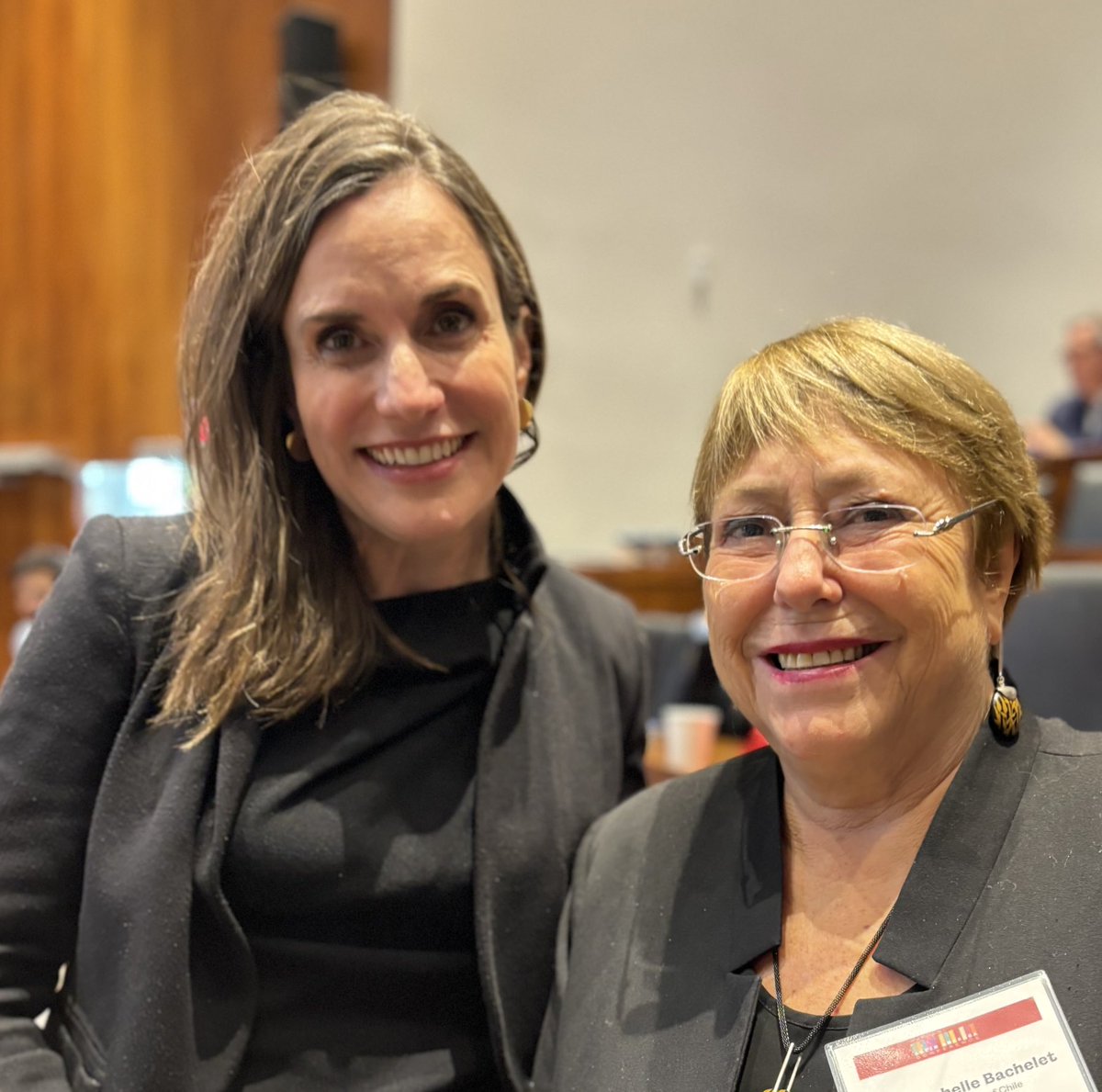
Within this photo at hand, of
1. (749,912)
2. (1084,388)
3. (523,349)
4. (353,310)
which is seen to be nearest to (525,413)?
(523,349)

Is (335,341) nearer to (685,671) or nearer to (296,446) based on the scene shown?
(296,446)

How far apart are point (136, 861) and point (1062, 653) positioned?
5.64 feet

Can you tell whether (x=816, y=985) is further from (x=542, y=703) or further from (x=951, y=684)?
(x=542, y=703)

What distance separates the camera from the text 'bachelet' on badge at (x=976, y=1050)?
0.99 m

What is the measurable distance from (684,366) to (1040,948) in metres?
5.73

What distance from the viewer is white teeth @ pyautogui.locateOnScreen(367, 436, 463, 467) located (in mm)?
1405

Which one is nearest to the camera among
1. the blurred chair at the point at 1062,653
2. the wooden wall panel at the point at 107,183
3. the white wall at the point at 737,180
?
the blurred chair at the point at 1062,653

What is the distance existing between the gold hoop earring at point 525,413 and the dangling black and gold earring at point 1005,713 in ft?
2.22

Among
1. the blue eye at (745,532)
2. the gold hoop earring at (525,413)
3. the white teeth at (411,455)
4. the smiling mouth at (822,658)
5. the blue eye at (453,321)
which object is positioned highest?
the blue eye at (453,321)

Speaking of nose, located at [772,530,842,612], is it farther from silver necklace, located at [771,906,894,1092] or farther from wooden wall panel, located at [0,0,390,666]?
wooden wall panel, located at [0,0,390,666]

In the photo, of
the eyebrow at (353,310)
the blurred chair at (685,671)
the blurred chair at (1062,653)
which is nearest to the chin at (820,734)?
the eyebrow at (353,310)

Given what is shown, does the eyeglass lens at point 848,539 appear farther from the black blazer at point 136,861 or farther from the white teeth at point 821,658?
the black blazer at point 136,861

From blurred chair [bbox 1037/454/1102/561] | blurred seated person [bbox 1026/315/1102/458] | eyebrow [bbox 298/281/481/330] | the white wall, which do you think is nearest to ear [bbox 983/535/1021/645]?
eyebrow [bbox 298/281/481/330]

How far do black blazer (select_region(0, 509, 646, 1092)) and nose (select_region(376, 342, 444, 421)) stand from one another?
353mm
